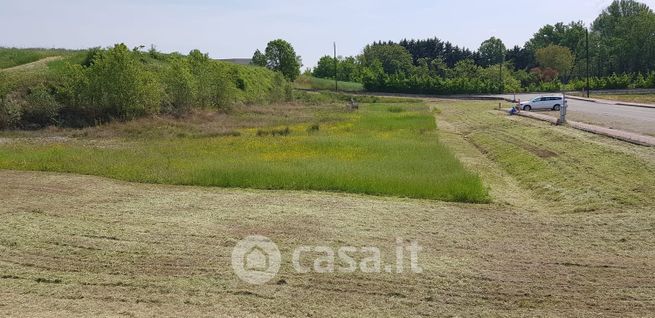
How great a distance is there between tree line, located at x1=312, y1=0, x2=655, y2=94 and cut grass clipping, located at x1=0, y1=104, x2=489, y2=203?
61927 mm

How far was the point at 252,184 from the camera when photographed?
1658cm

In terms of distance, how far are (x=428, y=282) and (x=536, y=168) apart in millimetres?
12098

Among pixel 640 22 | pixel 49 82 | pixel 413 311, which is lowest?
pixel 413 311

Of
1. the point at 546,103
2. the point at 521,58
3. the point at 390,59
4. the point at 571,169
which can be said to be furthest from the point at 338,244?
the point at 521,58

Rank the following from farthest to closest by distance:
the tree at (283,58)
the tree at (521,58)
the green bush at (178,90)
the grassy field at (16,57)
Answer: the tree at (521,58) < the tree at (283,58) < the grassy field at (16,57) < the green bush at (178,90)

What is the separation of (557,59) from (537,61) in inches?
525

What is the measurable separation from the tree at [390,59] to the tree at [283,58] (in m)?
22.4

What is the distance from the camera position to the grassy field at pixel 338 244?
7.69m

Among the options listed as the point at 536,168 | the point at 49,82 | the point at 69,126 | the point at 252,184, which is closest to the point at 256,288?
the point at 252,184

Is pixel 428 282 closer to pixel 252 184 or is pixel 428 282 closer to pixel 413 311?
pixel 413 311

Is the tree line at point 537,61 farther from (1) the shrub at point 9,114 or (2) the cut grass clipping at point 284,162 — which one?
(1) the shrub at point 9,114

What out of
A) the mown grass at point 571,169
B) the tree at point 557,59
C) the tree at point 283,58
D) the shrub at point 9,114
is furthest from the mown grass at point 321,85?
the mown grass at point 571,169

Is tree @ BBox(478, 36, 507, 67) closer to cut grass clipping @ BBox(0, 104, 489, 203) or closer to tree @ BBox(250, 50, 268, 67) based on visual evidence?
tree @ BBox(250, 50, 268, 67)

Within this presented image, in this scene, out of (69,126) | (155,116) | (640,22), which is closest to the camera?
(69,126)
